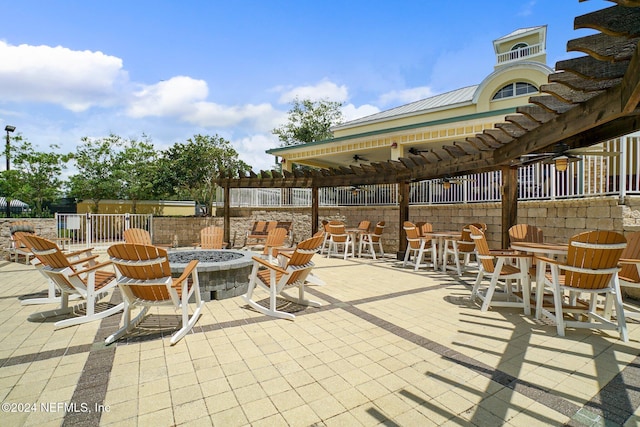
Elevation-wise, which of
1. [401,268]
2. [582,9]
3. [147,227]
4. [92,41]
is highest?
[92,41]

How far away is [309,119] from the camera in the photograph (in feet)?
88.5

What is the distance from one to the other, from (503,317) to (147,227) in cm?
1293

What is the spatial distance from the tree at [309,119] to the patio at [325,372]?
2436cm

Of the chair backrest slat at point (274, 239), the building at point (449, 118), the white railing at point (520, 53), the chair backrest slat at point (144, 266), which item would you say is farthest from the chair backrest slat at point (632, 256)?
the white railing at point (520, 53)

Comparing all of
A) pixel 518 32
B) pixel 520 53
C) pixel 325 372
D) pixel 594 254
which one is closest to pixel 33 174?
pixel 325 372

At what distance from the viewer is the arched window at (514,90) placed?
1326 centimetres

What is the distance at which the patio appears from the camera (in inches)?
79.6

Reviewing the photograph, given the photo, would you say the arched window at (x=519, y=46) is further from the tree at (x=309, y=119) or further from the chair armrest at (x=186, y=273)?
the chair armrest at (x=186, y=273)

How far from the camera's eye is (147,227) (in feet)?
41.8

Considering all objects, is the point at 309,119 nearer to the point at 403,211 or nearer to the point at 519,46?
the point at 519,46

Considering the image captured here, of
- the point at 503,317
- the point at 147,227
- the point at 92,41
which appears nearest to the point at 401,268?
the point at 503,317

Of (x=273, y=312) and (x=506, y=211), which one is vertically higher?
(x=506, y=211)

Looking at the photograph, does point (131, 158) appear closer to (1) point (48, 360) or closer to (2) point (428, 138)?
(2) point (428, 138)

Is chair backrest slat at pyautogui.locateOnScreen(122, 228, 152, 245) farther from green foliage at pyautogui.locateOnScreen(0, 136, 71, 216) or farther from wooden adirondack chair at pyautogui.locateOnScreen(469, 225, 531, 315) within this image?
green foliage at pyautogui.locateOnScreen(0, 136, 71, 216)
